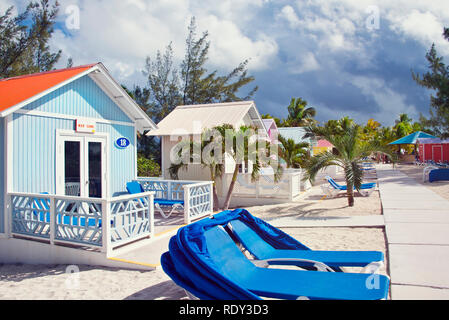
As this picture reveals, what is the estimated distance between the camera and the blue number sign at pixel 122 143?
10680 millimetres

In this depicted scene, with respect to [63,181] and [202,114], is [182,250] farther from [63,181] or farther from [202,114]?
[202,114]

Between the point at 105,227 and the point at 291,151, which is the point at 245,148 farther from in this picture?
the point at 291,151

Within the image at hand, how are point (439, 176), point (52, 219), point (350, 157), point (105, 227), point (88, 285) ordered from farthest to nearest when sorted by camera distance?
point (439, 176) < point (350, 157) < point (52, 219) < point (105, 227) < point (88, 285)

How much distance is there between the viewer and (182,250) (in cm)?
418

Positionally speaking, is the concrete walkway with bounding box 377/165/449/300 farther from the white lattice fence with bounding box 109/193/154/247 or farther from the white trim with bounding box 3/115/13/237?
the white trim with bounding box 3/115/13/237

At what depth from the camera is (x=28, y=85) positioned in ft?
30.4

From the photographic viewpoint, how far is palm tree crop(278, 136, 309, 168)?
2272 centimetres

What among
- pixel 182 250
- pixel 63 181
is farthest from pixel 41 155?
pixel 182 250

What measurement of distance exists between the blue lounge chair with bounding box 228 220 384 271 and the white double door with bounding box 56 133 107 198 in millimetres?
5407

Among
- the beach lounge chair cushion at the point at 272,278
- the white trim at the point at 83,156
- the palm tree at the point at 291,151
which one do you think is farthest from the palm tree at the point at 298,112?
the beach lounge chair cushion at the point at 272,278

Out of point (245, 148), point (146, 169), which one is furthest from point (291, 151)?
point (245, 148)

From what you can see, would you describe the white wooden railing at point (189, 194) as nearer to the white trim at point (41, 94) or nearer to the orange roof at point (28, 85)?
the white trim at point (41, 94)

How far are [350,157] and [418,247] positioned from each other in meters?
5.64
